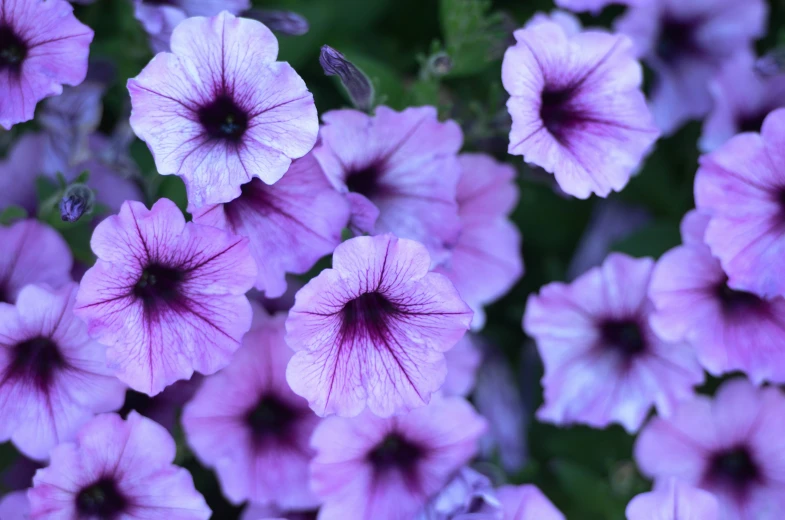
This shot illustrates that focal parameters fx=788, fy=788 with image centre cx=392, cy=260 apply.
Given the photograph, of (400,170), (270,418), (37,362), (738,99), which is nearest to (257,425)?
(270,418)

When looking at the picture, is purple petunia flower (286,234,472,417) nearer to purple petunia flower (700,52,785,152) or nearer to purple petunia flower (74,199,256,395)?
purple petunia flower (74,199,256,395)

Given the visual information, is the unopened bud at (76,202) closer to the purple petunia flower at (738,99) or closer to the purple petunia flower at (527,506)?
the purple petunia flower at (527,506)

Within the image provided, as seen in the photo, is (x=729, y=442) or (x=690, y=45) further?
(x=690, y=45)

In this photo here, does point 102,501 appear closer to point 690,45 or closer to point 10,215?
point 10,215

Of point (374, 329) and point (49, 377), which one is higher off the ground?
point (374, 329)

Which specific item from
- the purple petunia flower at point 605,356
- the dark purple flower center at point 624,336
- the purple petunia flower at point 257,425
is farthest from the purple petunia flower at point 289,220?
the dark purple flower center at point 624,336

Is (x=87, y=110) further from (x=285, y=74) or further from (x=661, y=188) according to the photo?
(x=661, y=188)
